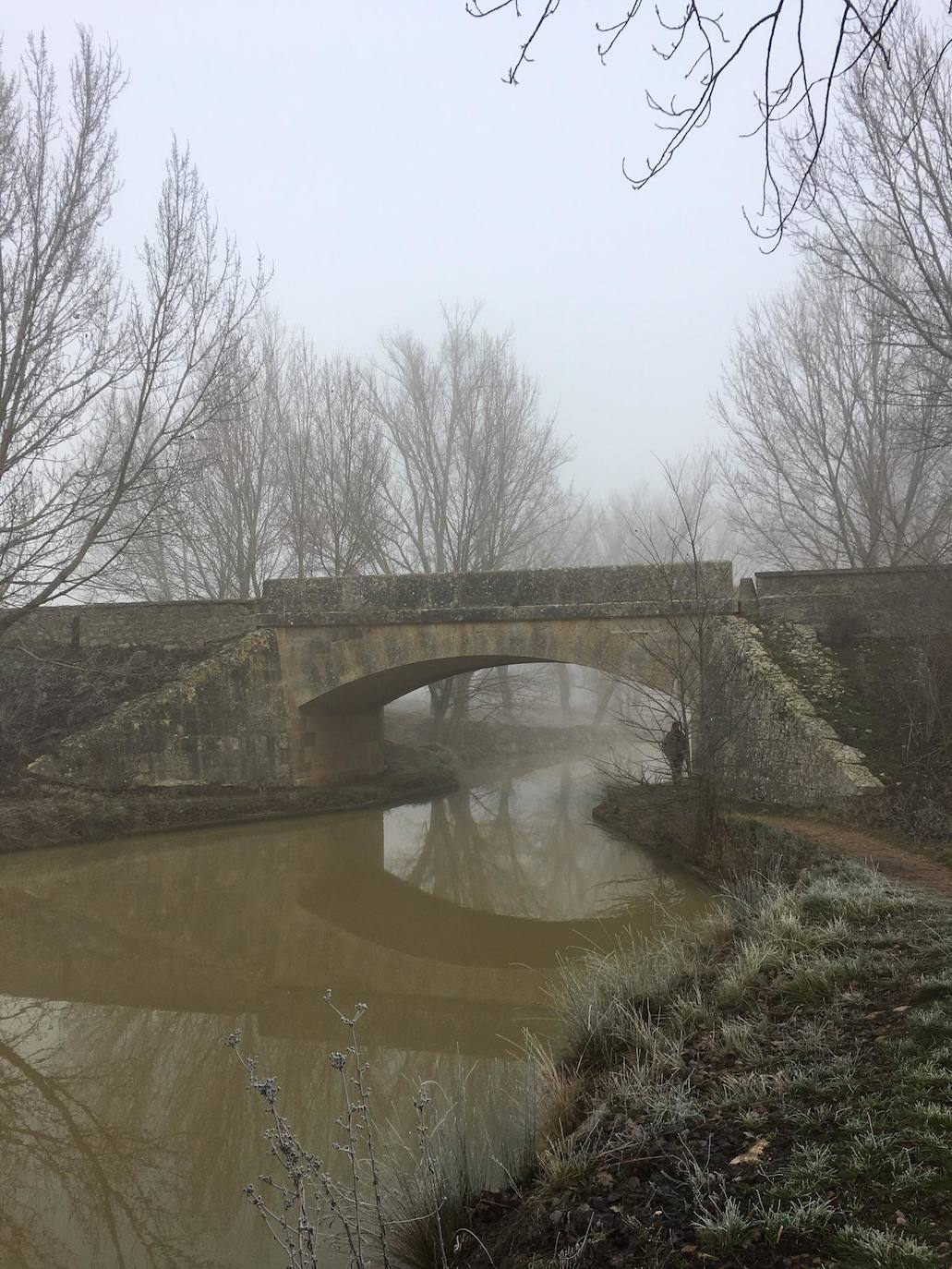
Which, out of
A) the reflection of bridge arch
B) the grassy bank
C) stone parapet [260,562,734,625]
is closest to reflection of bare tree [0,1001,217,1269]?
the reflection of bridge arch

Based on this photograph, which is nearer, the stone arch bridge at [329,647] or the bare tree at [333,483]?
the stone arch bridge at [329,647]

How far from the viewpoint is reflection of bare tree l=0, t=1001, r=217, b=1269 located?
3.25 m

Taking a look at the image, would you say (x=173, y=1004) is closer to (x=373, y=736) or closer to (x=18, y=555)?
(x=18, y=555)

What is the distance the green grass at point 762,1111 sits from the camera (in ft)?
7.00

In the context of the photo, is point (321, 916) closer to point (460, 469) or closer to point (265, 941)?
point (265, 941)

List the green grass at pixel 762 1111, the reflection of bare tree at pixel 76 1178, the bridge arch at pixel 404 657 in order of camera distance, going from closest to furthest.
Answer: the green grass at pixel 762 1111 → the reflection of bare tree at pixel 76 1178 → the bridge arch at pixel 404 657

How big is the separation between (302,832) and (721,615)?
19.2 ft

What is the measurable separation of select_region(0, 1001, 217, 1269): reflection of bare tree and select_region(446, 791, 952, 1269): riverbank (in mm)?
1464

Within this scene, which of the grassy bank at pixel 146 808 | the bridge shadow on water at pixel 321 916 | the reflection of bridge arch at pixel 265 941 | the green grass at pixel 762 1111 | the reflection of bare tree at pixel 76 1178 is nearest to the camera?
the green grass at pixel 762 1111

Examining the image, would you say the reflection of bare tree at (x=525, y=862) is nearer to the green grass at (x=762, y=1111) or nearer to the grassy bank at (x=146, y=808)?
the grassy bank at (x=146, y=808)

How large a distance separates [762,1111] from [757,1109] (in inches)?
1.2

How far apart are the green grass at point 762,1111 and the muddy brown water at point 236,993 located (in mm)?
544

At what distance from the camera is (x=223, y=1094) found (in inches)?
173

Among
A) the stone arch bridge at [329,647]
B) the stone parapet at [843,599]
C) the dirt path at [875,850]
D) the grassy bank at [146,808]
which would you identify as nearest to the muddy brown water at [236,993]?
the grassy bank at [146,808]
